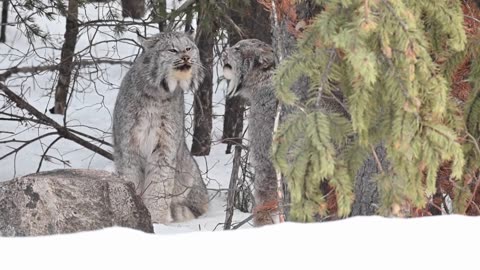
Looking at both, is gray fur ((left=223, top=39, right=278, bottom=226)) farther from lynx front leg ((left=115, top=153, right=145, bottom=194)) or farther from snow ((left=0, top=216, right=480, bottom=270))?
A: snow ((left=0, top=216, right=480, bottom=270))

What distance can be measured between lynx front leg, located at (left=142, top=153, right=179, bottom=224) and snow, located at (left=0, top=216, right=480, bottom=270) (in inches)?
163

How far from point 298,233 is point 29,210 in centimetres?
228

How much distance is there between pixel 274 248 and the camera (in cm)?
345

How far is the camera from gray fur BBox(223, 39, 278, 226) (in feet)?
20.7

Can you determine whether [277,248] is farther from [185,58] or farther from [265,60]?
[185,58]

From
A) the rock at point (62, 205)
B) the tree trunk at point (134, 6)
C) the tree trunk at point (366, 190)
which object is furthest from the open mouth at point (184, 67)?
the tree trunk at point (134, 6)

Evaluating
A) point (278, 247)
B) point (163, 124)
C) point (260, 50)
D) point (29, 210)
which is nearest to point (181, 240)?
point (278, 247)

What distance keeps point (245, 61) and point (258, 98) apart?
30 cm

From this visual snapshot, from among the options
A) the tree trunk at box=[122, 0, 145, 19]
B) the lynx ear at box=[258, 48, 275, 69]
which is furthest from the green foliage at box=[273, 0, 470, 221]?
the tree trunk at box=[122, 0, 145, 19]

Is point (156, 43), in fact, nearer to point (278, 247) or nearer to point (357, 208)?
point (357, 208)

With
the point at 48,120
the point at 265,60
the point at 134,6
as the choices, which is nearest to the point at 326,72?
the point at 265,60

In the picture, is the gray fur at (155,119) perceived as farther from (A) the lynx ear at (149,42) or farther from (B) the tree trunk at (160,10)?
(B) the tree trunk at (160,10)

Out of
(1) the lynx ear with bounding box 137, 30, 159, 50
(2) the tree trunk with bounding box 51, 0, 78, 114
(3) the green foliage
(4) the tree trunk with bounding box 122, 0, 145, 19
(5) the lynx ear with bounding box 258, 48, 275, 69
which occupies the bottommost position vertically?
(3) the green foliage

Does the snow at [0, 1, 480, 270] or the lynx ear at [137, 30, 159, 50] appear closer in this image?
the snow at [0, 1, 480, 270]
